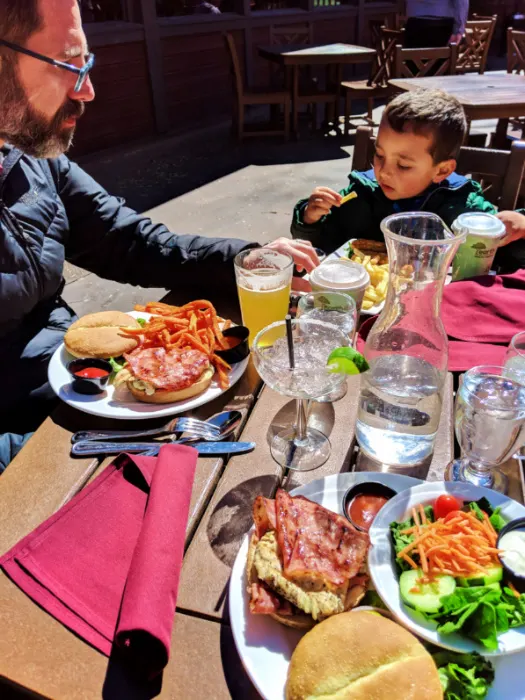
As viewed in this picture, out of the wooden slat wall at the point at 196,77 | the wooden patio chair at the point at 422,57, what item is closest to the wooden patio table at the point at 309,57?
the wooden slat wall at the point at 196,77

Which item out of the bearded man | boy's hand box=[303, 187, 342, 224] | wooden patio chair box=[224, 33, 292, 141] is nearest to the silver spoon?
the bearded man

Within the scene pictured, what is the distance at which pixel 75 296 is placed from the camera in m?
5.20

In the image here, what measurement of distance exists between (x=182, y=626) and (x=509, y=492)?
836 millimetres

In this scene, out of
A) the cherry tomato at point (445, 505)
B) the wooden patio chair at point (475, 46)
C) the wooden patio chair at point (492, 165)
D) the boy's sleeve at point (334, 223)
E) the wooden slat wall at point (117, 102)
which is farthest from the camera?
the wooden patio chair at point (475, 46)

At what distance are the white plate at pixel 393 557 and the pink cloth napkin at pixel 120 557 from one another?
41 cm

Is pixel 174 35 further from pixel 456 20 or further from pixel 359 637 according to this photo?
pixel 359 637

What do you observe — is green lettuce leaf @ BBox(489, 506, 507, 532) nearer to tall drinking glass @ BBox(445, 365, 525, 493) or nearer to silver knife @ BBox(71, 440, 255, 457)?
tall drinking glass @ BBox(445, 365, 525, 493)

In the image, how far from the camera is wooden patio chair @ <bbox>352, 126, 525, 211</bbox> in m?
3.09

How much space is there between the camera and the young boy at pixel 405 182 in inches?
104

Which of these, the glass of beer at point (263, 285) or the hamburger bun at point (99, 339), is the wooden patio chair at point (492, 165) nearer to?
the glass of beer at point (263, 285)

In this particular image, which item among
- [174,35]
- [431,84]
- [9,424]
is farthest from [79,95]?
[174,35]

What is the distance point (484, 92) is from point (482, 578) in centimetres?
644

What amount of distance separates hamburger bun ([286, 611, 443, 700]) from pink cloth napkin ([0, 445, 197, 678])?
27cm

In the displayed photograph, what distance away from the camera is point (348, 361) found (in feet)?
4.14
